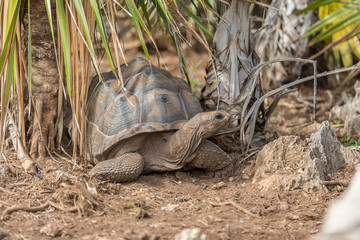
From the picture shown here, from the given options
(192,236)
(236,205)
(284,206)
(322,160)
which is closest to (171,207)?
(236,205)

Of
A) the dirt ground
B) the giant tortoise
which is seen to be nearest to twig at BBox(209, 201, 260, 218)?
the dirt ground

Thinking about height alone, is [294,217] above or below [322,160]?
below

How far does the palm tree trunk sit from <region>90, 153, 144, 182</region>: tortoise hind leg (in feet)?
1.86

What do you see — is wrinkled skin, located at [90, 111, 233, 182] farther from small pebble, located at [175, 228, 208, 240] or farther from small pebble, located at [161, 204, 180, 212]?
small pebble, located at [175, 228, 208, 240]

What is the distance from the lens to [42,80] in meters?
3.58

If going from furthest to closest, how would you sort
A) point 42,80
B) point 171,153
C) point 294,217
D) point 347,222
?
point 42,80 < point 171,153 < point 294,217 < point 347,222

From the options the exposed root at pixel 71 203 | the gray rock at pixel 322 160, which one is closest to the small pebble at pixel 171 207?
the exposed root at pixel 71 203

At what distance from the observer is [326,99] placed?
598cm

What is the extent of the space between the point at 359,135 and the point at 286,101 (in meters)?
1.90

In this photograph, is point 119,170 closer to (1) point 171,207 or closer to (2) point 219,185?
(1) point 171,207

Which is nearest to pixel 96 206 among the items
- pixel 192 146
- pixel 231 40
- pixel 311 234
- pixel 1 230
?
pixel 1 230

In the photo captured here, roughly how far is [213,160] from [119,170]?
709 millimetres

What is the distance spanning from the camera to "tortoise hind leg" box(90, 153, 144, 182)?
10.7 feet

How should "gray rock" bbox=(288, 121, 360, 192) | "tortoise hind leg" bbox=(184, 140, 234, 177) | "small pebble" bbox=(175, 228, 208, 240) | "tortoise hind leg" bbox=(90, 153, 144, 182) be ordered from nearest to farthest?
1. "small pebble" bbox=(175, 228, 208, 240)
2. "gray rock" bbox=(288, 121, 360, 192)
3. "tortoise hind leg" bbox=(90, 153, 144, 182)
4. "tortoise hind leg" bbox=(184, 140, 234, 177)
